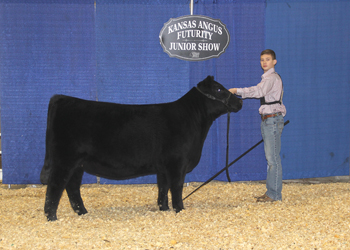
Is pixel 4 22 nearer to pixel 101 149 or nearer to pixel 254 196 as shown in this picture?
pixel 101 149

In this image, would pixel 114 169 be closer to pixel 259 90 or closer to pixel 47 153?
pixel 47 153

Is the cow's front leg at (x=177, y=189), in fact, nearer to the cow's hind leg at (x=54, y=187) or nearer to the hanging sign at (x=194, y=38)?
the cow's hind leg at (x=54, y=187)

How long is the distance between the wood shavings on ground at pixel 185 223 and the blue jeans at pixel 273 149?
9.3 inches

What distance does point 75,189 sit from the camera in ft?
13.1

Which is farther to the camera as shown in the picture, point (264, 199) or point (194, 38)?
point (194, 38)

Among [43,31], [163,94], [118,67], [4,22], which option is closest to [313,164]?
[163,94]

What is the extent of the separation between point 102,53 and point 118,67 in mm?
317

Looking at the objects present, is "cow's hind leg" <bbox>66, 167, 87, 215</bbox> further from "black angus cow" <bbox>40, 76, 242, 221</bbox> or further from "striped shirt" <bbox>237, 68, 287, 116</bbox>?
"striped shirt" <bbox>237, 68, 287, 116</bbox>

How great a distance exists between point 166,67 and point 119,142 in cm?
206

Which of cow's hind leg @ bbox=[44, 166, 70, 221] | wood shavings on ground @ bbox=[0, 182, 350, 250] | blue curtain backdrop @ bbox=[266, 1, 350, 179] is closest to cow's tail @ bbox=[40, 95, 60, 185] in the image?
cow's hind leg @ bbox=[44, 166, 70, 221]

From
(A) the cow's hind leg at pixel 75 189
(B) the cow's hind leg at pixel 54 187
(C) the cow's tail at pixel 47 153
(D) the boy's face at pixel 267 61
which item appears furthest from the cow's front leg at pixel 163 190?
(D) the boy's face at pixel 267 61

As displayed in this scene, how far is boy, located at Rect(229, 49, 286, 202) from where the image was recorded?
→ 436cm

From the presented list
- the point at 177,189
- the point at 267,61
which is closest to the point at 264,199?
the point at 177,189

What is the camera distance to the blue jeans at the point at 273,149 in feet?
14.5
